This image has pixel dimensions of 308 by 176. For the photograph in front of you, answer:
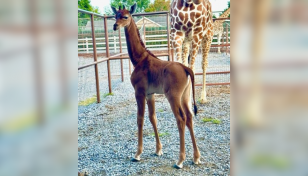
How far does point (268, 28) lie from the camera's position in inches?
21.3

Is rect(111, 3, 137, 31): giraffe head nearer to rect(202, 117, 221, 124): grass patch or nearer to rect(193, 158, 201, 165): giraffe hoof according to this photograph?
rect(193, 158, 201, 165): giraffe hoof

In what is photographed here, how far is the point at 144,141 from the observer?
2.19 m

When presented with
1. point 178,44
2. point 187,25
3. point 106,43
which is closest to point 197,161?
point 178,44

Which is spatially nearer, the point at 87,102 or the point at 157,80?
the point at 157,80

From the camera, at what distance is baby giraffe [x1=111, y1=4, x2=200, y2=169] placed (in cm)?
165

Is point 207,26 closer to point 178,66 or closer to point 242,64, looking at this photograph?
point 178,66

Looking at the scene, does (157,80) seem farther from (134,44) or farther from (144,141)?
(144,141)

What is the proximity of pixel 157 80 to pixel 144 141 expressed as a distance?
0.72m

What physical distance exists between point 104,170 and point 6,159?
1245mm

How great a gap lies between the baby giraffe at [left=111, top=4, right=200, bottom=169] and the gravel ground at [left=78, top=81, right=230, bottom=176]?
11cm

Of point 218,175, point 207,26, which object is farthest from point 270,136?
point 207,26

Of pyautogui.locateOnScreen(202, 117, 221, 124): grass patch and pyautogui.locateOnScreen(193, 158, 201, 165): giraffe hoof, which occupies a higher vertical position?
pyautogui.locateOnScreen(202, 117, 221, 124): grass patch

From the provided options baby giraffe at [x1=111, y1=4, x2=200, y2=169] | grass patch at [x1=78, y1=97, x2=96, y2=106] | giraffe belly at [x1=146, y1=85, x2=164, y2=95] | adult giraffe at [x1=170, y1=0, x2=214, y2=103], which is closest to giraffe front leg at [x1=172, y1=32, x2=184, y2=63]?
adult giraffe at [x1=170, y1=0, x2=214, y2=103]

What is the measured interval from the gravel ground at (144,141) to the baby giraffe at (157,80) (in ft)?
0.37
